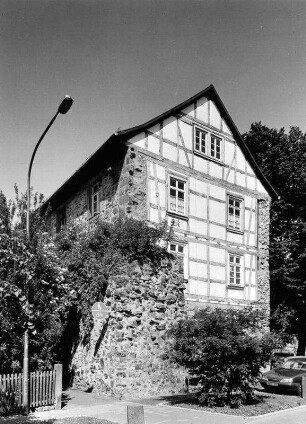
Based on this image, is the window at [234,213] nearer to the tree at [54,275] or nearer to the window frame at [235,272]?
the window frame at [235,272]

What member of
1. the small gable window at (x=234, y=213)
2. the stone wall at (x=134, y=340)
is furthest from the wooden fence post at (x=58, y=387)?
the small gable window at (x=234, y=213)

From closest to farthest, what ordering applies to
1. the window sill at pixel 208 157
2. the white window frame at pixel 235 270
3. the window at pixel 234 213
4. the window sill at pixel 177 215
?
the window sill at pixel 177 215 → the window sill at pixel 208 157 → the white window frame at pixel 235 270 → the window at pixel 234 213

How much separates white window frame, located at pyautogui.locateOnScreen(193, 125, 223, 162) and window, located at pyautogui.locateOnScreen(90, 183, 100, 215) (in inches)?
204

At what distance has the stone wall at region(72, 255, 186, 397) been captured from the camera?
14.1m

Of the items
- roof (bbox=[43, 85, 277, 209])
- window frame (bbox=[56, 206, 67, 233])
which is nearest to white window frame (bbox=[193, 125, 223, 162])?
roof (bbox=[43, 85, 277, 209])

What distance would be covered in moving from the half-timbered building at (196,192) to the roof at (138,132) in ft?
0.17

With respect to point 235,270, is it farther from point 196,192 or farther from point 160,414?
point 160,414

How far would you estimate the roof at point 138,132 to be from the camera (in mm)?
20016

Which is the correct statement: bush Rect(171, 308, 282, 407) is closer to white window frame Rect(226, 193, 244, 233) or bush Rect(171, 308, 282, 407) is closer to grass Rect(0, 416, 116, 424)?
grass Rect(0, 416, 116, 424)

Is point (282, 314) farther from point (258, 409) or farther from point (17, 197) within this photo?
point (17, 197)

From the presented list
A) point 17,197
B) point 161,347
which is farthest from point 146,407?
point 17,197

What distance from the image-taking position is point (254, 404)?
43.3 feet

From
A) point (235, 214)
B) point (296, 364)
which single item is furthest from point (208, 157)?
point (296, 364)

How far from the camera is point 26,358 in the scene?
11664mm
